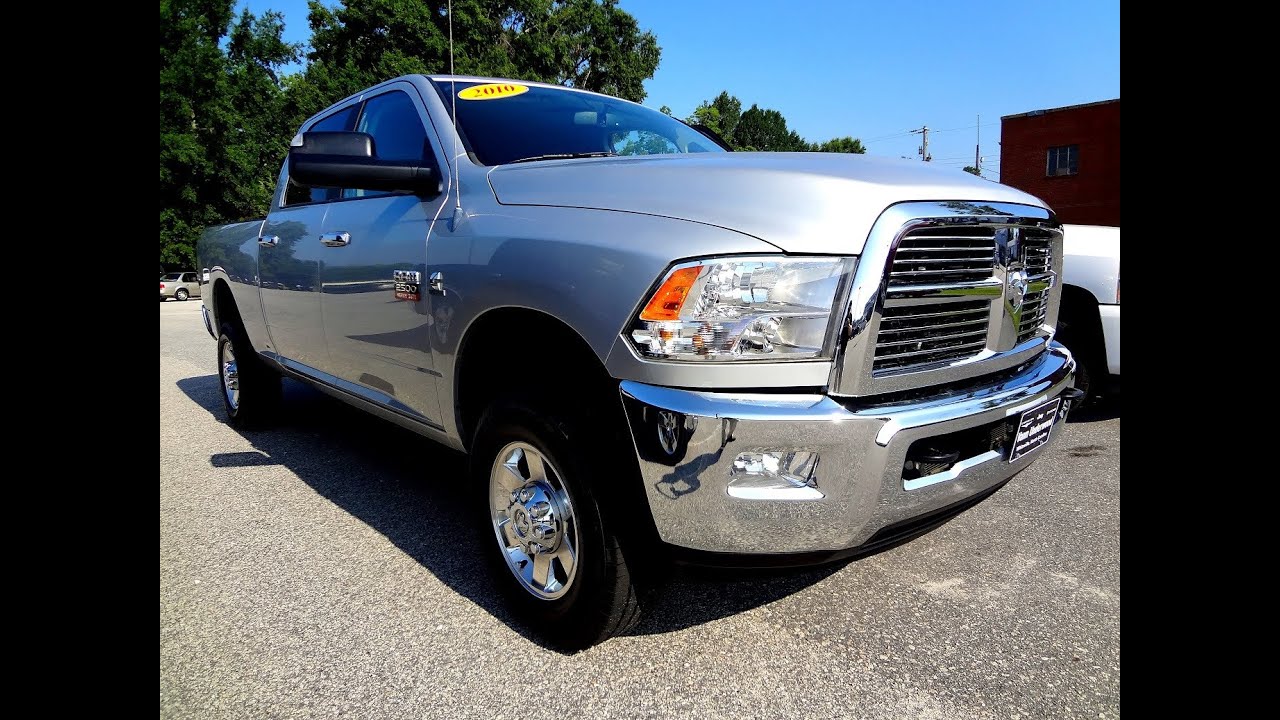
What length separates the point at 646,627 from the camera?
92.7 inches

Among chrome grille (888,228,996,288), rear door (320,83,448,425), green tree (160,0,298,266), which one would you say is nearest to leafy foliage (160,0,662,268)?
green tree (160,0,298,266)

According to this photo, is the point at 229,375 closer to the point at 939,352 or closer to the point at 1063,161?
the point at 939,352

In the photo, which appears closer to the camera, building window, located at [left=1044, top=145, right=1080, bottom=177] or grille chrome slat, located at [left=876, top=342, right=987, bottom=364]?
grille chrome slat, located at [left=876, top=342, right=987, bottom=364]

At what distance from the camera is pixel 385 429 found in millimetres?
5020

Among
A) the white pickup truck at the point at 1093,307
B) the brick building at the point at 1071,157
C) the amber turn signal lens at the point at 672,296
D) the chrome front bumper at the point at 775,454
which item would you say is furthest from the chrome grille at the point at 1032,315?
the brick building at the point at 1071,157

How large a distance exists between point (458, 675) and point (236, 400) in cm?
372

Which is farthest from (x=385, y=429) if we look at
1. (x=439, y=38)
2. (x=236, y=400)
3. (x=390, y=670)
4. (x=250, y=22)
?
(x=250, y=22)

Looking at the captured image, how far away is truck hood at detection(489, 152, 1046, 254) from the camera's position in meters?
1.76

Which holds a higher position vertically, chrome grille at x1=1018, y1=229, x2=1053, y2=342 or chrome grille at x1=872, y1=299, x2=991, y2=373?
chrome grille at x1=1018, y1=229, x2=1053, y2=342

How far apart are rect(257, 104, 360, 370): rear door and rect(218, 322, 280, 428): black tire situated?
2.39ft

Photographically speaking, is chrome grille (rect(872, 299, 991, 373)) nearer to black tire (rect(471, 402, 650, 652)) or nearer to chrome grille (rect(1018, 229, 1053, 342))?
chrome grille (rect(1018, 229, 1053, 342))

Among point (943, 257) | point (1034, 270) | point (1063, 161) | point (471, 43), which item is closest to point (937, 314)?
point (943, 257)

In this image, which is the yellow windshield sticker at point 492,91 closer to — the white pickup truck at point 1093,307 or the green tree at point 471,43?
the white pickup truck at point 1093,307
